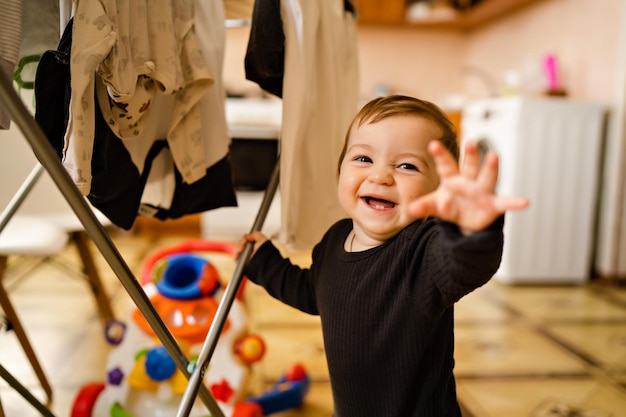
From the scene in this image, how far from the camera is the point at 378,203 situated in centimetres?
73

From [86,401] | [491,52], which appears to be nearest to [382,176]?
[86,401]

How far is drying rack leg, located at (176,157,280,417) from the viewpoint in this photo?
0.74 m

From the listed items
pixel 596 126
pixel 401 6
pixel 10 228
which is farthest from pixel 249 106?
pixel 10 228

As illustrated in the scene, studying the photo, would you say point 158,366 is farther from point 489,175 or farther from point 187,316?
point 489,175

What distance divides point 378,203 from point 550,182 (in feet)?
6.47

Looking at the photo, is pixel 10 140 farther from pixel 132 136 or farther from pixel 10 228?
pixel 10 228

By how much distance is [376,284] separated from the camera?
712mm

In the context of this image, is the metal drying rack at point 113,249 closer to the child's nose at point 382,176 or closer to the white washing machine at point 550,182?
the child's nose at point 382,176

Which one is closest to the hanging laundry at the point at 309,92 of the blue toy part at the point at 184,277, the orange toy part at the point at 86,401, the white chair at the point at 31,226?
the blue toy part at the point at 184,277

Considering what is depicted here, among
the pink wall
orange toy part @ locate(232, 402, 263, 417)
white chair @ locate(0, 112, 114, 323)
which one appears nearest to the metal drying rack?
white chair @ locate(0, 112, 114, 323)

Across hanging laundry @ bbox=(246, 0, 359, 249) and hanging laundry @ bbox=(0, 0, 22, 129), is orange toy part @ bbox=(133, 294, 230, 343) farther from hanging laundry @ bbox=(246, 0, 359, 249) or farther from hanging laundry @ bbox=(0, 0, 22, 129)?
hanging laundry @ bbox=(0, 0, 22, 129)

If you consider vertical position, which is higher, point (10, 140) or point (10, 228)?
point (10, 140)

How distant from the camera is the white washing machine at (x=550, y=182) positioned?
7.88ft

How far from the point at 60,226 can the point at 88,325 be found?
47cm
